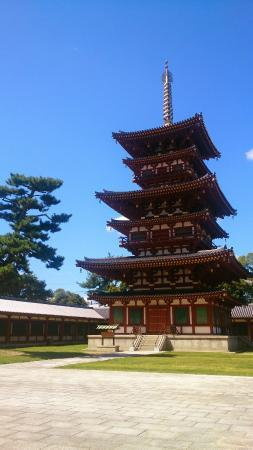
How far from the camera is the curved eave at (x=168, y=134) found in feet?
121

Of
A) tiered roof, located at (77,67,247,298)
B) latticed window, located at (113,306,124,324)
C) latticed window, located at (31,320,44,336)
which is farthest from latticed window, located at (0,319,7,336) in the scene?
latticed window, located at (113,306,124,324)

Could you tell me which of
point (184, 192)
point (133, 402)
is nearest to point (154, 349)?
point (184, 192)

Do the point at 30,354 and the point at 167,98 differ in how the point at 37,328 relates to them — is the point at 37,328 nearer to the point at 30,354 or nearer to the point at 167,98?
the point at 30,354

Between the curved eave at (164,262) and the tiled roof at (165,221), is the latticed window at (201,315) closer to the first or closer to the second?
the curved eave at (164,262)

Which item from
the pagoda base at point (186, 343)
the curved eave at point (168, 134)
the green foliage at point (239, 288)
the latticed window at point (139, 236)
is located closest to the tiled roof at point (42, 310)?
the pagoda base at point (186, 343)

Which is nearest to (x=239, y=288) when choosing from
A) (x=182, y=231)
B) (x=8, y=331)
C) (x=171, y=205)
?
(x=171, y=205)

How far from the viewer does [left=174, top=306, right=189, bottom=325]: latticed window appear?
33000 millimetres

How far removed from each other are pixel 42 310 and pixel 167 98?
2778 cm

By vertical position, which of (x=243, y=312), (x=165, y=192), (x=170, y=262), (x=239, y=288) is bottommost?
(x=243, y=312)

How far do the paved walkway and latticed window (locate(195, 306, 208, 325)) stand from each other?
1856cm

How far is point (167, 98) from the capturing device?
48125 millimetres

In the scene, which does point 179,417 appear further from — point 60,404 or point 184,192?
point 184,192

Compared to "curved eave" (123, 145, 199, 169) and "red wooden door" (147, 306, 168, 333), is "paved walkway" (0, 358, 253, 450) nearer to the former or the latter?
"red wooden door" (147, 306, 168, 333)

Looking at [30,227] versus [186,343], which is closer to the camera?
[186,343]
